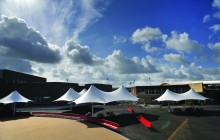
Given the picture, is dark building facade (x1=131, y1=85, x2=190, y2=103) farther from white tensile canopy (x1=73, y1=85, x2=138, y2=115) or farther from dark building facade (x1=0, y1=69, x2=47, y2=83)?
dark building facade (x1=0, y1=69, x2=47, y2=83)

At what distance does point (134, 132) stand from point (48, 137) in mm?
7229

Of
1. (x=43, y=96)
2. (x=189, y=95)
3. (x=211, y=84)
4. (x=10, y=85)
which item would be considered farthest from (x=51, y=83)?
(x=211, y=84)

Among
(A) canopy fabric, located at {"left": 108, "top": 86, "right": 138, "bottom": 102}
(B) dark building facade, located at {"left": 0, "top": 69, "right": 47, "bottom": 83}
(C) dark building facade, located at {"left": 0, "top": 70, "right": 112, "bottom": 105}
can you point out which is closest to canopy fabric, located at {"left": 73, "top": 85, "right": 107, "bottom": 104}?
(A) canopy fabric, located at {"left": 108, "top": 86, "right": 138, "bottom": 102}

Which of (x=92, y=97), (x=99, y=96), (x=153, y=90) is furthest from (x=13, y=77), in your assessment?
(x=92, y=97)

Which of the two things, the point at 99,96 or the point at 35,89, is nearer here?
the point at 99,96

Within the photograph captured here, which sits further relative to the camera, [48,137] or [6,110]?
[6,110]

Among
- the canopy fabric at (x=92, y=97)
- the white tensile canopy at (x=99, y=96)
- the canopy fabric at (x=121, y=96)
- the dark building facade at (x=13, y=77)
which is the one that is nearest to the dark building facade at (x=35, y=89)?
the dark building facade at (x=13, y=77)

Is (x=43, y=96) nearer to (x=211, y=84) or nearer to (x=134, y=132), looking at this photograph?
(x=134, y=132)

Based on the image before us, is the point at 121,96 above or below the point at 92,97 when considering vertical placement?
above

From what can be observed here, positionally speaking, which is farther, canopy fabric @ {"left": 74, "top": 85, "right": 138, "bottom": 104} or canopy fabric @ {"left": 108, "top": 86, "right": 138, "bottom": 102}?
canopy fabric @ {"left": 108, "top": 86, "right": 138, "bottom": 102}

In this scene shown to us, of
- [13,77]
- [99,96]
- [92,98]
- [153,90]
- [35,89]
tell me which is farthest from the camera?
[153,90]

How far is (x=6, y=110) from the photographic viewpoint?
34750 millimetres

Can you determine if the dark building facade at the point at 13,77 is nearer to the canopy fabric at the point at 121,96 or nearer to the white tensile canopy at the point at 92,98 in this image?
the white tensile canopy at the point at 92,98

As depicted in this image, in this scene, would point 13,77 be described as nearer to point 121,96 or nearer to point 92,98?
point 121,96
